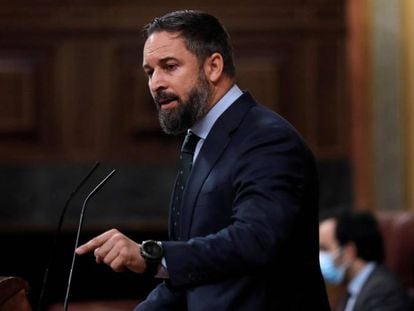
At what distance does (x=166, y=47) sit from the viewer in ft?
6.70

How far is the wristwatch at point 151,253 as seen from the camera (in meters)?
1.85

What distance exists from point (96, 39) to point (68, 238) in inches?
35.7

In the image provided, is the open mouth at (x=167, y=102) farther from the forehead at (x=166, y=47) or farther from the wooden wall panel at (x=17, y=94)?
the wooden wall panel at (x=17, y=94)

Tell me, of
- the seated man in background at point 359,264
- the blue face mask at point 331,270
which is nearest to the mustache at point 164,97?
the seated man in background at point 359,264

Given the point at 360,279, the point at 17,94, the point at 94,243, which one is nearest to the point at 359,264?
the point at 360,279

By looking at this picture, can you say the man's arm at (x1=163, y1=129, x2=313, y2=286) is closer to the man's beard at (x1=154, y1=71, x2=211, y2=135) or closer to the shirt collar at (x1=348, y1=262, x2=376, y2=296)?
the man's beard at (x1=154, y1=71, x2=211, y2=135)

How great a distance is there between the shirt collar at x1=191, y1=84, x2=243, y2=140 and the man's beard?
3 centimetres

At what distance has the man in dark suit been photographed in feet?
6.15

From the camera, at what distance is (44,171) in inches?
197

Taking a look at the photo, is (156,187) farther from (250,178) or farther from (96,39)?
(250,178)

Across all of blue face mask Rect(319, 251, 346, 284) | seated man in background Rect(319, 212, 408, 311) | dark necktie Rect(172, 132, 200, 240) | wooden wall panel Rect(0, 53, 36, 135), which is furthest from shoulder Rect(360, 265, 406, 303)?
dark necktie Rect(172, 132, 200, 240)

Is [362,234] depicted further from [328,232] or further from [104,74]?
[104,74]

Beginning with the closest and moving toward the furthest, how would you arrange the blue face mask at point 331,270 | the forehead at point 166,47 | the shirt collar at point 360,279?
1. the forehead at point 166,47
2. the shirt collar at point 360,279
3. the blue face mask at point 331,270

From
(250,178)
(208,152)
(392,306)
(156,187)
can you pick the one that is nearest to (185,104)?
(208,152)
